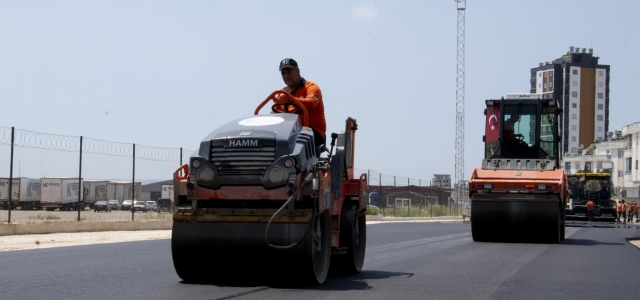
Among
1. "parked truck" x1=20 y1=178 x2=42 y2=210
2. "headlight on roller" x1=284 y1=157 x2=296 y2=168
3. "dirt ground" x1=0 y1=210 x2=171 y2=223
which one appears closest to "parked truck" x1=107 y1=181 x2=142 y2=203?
"parked truck" x1=20 y1=178 x2=42 y2=210

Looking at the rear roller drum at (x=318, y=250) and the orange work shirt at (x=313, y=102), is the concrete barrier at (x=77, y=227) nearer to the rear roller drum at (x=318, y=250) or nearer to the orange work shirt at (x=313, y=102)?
the orange work shirt at (x=313, y=102)

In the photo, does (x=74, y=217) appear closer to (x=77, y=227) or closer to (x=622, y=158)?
(x=77, y=227)

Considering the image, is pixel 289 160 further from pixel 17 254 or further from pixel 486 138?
pixel 486 138

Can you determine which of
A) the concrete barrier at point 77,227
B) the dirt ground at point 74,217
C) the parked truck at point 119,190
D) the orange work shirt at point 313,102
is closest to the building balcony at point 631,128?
the parked truck at point 119,190

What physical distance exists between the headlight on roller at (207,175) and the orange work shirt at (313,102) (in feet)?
4.55

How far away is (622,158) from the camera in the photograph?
9194 cm

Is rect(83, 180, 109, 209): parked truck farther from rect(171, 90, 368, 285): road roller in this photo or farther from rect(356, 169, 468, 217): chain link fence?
rect(171, 90, 368, 285): road roller

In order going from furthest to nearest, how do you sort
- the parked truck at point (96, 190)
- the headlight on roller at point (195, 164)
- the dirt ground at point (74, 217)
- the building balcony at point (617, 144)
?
the building balcony at point (617, 144), the parked truck at point (96, 190), the dirt ground at point (74, 217), the headlight on roller at point (195, 164)

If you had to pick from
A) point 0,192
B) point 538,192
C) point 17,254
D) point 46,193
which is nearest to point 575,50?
point 46,193

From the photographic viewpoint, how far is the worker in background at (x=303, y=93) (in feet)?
28.5

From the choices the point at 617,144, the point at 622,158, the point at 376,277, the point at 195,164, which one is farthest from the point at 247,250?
the point at 617,144

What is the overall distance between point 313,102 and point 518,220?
9882 millimetres

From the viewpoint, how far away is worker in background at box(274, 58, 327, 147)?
28.5ft

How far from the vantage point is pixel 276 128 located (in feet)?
25.6
